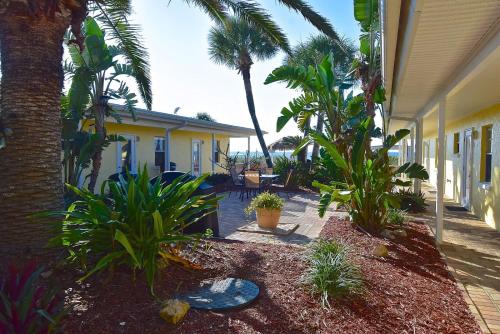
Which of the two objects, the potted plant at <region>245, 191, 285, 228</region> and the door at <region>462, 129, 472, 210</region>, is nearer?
the potted plant at <region>245, 191, 285, 228</region>

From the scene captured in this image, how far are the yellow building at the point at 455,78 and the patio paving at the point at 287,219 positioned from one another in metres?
2.45

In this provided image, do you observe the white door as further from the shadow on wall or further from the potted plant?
the shadow on wall

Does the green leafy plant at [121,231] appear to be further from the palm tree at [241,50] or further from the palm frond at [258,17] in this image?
the palm tree at [241,50]

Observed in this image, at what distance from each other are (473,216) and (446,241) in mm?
3535

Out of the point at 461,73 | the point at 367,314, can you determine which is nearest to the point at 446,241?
the point at 461,73

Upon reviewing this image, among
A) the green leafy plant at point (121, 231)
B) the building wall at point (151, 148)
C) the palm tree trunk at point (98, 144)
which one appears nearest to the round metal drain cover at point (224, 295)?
the green leafy plant at point (121, 231)

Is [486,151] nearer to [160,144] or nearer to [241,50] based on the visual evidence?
[160,144]

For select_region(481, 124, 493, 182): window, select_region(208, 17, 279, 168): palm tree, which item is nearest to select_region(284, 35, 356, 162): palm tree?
select_region(208, 17, 279, 168): palm tree

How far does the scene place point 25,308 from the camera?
8.22 ft

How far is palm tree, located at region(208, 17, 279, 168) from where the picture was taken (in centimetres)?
1883

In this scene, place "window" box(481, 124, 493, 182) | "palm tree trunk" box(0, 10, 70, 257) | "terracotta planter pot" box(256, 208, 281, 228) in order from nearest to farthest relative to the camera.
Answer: "palm tree trunk" box(0, 10, 70, 257) < "terracotta planter pot" box(256, 208, 281, 228) < "window" box(481, 124, 493, 182)

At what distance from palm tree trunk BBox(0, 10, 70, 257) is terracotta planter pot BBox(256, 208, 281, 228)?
4078 mm

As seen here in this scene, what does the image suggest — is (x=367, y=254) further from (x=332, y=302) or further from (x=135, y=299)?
(x=135, y=299)

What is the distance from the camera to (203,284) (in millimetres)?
3945
